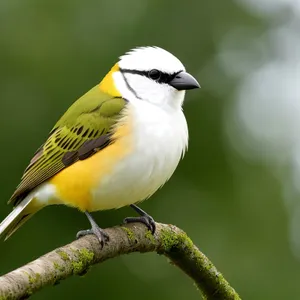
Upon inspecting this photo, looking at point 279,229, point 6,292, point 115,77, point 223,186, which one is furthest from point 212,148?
point 6,292

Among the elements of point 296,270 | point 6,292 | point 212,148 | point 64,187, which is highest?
point 6,292

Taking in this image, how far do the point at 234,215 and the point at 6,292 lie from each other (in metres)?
12.7

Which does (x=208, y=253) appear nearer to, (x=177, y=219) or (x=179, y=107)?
(x=177, y=219)

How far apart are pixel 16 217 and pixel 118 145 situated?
62cm

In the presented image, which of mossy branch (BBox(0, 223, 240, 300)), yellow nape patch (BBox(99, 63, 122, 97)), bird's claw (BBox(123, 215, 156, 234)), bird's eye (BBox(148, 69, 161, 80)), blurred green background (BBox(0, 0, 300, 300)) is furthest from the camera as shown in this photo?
blurred green background (BBox(0, 0, 300, 300))

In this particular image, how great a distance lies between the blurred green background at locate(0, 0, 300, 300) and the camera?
40.5 feet

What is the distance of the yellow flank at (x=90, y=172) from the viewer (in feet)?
13.9

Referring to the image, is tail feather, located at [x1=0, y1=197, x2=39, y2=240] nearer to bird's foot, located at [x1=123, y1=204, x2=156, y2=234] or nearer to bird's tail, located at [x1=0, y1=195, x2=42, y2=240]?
bird's tail, located at [x1=0, y1=195, x2=42, y2=240]

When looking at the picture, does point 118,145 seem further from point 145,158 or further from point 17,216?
point 17,216

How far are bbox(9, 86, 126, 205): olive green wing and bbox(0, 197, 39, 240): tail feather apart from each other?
0.17 ft

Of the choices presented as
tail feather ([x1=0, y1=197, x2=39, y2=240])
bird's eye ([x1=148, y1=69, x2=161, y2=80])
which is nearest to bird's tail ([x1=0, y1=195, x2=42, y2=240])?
tail feather ([x1=0, y1=197, x2=39, y2=240])

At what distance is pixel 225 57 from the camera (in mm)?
17953

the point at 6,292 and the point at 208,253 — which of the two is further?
the point at 208,253

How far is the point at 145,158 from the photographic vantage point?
4176mm
